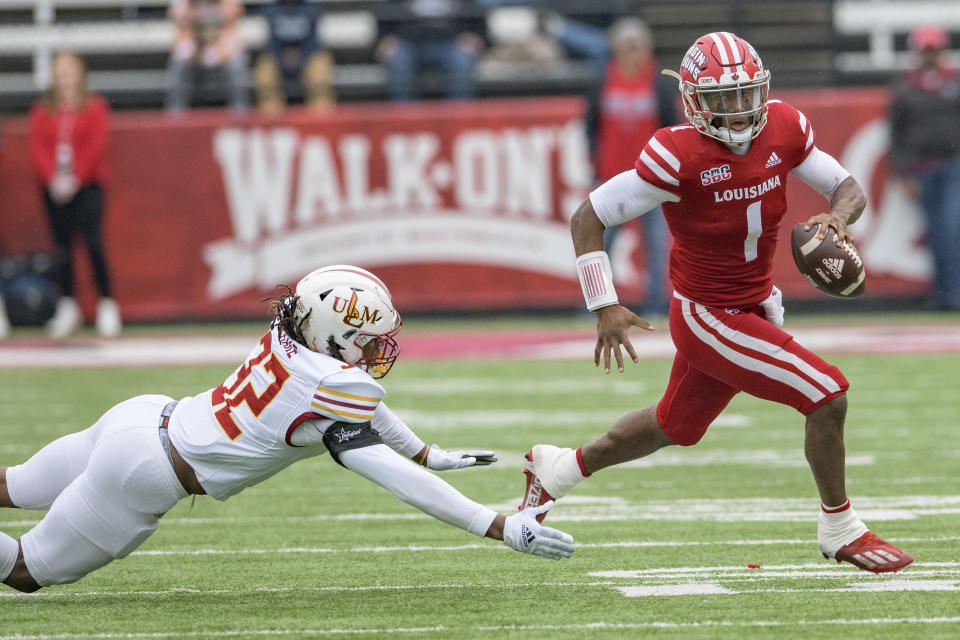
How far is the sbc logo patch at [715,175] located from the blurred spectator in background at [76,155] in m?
8.02

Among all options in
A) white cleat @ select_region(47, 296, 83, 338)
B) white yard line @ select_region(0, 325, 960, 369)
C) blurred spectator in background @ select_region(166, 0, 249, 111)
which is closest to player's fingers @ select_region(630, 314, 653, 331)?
white yard line @ select_region(0, 325, 960, 369)

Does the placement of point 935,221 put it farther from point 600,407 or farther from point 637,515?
point 637,515

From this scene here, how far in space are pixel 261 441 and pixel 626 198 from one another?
1.36m

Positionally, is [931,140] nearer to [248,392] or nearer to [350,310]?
[350,310]

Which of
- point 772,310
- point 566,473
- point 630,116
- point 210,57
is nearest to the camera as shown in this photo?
point 772,310

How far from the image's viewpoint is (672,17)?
616 inches

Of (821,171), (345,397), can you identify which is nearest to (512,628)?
(345,397)

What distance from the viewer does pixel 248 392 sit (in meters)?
4.31

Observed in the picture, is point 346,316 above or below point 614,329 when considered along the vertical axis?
above

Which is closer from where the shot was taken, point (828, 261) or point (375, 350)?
point (375, 350)

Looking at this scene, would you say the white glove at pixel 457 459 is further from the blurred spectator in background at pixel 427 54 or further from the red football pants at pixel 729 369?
the blurred spectator in background at pixel 427 54

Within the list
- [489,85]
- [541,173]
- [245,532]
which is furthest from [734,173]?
[489,85]

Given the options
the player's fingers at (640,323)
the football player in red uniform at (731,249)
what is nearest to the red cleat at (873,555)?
the football player in red uniform at (731,249)

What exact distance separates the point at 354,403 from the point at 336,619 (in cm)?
57
